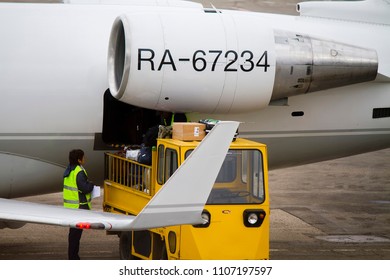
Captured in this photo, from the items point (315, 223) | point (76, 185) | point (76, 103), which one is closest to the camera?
point (76, 185)

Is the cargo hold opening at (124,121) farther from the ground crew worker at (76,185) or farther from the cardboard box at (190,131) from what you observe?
the cardboard box at (190,131)

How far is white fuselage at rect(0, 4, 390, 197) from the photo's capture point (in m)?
17.2

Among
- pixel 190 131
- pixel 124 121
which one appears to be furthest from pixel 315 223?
pixel 190 131

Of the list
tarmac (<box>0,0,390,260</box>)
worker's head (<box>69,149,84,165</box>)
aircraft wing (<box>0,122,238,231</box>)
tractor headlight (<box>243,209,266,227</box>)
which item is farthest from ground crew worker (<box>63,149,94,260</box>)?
tractor headlight (<box>243,209,266,227</box>)

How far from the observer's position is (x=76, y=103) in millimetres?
17297

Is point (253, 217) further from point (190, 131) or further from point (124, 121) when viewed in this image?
point (124, 121)

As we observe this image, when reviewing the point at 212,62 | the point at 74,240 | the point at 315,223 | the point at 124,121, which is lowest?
the point at 315,223

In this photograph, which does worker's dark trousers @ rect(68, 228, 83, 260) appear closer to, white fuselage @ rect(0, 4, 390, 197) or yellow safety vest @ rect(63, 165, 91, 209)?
yellow safety vest @ rect(63, 165, 91, 209)

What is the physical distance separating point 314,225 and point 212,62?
21.0 feet

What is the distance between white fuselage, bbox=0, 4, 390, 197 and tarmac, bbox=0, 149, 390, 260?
5.56 feet

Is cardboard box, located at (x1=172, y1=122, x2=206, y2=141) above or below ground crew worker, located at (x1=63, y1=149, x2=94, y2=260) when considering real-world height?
above

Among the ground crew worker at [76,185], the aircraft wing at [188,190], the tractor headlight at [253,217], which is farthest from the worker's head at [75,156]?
the tractor headlight at [253,217]

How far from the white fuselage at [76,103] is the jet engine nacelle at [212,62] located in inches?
26.0

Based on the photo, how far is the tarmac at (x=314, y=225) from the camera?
19.1 metres
